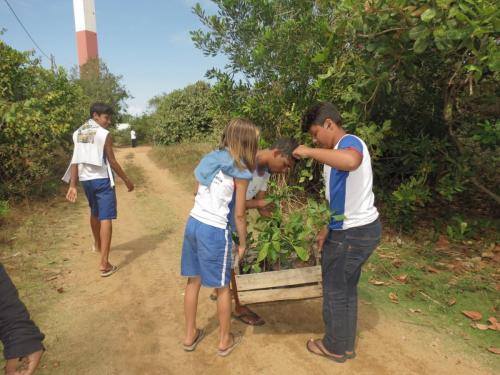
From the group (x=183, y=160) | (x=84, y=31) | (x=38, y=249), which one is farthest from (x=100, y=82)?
(x=38, y=249)

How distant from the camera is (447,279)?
14.6 ft

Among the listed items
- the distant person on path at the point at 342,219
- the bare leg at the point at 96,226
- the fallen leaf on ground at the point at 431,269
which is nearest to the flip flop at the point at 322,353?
the distant person on path at the point at 342,219

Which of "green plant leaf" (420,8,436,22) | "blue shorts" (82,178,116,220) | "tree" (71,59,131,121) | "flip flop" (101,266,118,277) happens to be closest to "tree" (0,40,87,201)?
"blue shorts" (82,178,116,220)

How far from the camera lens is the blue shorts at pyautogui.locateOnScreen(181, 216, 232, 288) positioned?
9.12 feet

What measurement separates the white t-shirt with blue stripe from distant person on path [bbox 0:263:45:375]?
1991 mm

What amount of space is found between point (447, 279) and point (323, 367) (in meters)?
2.41

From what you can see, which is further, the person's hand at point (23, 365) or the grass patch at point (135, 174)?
the grass patch at point (135, 174)

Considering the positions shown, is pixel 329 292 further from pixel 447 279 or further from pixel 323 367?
pixel 447 279

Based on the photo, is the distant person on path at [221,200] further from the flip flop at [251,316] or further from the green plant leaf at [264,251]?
the flip flop at [251,316]

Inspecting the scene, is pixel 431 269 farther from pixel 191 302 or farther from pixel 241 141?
pixel 241 141

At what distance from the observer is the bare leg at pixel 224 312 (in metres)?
2.93

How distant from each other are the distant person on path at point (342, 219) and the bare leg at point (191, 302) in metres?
1.06

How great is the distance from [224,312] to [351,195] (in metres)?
1.40

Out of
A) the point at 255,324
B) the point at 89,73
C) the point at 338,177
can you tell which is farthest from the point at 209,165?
the point at 89,73
